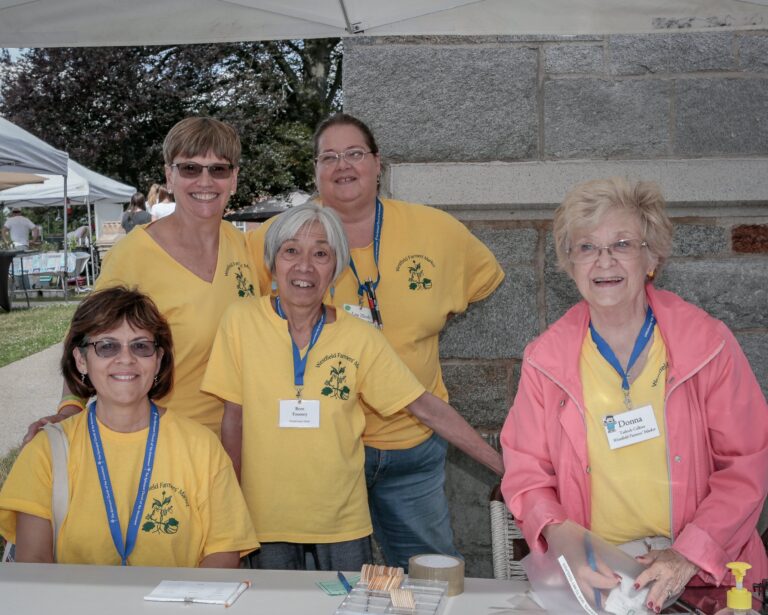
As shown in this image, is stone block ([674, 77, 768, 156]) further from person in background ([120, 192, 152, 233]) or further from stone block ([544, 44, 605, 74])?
person in background ([120, 192, 152, 233])

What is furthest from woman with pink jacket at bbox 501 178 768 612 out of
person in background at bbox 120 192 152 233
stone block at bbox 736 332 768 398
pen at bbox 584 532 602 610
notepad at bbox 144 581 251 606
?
person in background at bbox 120 192 152 233

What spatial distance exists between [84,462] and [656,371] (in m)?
1.43

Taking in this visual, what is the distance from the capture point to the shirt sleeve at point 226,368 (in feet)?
8.07

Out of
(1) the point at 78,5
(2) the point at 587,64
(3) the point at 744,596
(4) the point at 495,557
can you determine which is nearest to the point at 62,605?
(4) the point at 495,557

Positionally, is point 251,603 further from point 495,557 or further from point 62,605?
point 495,557

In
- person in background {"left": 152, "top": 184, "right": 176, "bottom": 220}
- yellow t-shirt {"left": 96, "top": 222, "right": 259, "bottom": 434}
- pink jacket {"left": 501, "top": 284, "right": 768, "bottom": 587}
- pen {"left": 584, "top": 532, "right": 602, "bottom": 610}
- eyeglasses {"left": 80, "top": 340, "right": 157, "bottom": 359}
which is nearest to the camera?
pen {"left": 584, "top": 532, "right": 602, "bottom": 610}

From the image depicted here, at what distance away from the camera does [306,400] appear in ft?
7.75

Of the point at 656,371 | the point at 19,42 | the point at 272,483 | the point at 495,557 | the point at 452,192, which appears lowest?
the point at 495,557

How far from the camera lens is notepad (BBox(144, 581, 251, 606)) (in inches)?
68.1

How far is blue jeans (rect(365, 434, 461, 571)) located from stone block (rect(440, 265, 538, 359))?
69 cm

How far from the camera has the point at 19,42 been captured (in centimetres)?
269

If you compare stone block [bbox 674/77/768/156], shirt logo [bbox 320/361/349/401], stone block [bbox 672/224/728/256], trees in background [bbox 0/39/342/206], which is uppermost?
trees in background [bbox 0/39/342/206]

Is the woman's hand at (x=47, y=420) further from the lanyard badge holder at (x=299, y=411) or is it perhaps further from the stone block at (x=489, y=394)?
the stone block at (x=489, y=394)

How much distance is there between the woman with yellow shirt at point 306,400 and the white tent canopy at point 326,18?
60 cm
